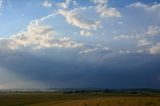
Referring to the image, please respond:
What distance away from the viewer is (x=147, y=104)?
2475cm

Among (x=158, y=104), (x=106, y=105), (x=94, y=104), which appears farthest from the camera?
(x=94, y=104)

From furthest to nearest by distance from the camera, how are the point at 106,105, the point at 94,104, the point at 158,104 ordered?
the point at 94,104 → the point at 106,105 → the point at 158,104

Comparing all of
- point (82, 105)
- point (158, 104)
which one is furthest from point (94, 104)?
point (158, 104)

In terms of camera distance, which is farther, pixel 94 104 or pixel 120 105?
pixel 94 104

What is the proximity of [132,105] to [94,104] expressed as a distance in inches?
185

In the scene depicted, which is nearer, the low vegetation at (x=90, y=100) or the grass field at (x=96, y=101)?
the grass field at (x=96, y=101)

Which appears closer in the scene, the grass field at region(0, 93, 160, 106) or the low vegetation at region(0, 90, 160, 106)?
the grass field at region(0, 93, 160, 106)

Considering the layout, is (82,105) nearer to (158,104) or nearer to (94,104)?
(94,104)

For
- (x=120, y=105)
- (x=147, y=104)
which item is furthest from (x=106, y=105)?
(x=147, y=104)

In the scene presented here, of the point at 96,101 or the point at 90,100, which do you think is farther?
the point at 90,100

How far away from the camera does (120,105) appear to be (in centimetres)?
2538

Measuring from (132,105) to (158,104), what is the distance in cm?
189

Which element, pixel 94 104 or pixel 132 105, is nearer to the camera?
pixel 132 105

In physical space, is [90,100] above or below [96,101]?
above
